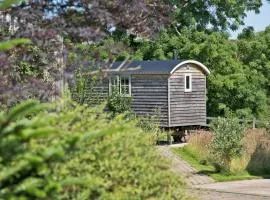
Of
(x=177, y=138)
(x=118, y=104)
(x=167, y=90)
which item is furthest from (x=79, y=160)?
(x=177, y=138)

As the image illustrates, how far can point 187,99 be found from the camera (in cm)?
2945

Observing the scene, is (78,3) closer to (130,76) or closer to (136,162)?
(136,162)

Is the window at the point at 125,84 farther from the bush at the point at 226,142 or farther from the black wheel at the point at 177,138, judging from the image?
the bush at the point at 226,142

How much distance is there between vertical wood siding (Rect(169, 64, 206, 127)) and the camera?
2869cm

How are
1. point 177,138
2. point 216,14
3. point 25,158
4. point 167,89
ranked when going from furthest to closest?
point 216,14 < point 177,138 < point 167,89 < point 25,158

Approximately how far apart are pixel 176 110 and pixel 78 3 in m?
22.0

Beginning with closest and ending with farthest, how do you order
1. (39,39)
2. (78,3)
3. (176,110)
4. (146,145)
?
(146,145) < (39,39) < (78,3) < (176,110)

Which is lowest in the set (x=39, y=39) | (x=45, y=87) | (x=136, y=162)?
(x=136, y=162)

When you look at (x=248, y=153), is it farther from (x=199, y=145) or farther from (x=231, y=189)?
(x=231, y=189)

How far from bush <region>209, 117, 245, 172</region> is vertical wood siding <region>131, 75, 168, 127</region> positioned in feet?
24.5

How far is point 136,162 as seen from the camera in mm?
5391

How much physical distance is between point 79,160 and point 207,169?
56.2 ft

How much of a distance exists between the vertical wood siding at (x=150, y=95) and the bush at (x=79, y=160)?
22.4 metres

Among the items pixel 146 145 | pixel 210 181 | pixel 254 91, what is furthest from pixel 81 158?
pixel 254 91
